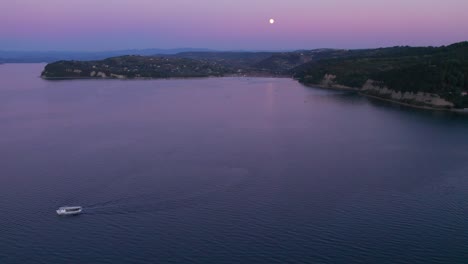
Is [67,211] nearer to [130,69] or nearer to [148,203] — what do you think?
[148,203]

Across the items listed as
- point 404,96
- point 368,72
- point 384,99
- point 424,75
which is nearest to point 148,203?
point 424,75

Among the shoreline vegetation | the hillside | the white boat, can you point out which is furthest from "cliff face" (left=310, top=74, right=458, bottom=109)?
the hillside

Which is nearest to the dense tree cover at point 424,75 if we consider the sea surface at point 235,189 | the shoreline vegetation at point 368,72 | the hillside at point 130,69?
the shoreline vegetation at point 368,72

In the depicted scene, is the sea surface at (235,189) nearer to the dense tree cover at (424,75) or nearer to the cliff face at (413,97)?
the cliff face at (413,97)

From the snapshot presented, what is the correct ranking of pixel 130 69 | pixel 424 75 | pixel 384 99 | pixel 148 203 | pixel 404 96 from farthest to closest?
pixel 130 69, pixel 384 99, pixel 404 96, pixel 424 75, pixel 148 203

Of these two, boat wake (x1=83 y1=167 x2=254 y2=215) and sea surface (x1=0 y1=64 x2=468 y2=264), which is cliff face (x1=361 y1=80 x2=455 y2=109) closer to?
sea surface (x1=0 y1=64 x2=468 y2=264)
